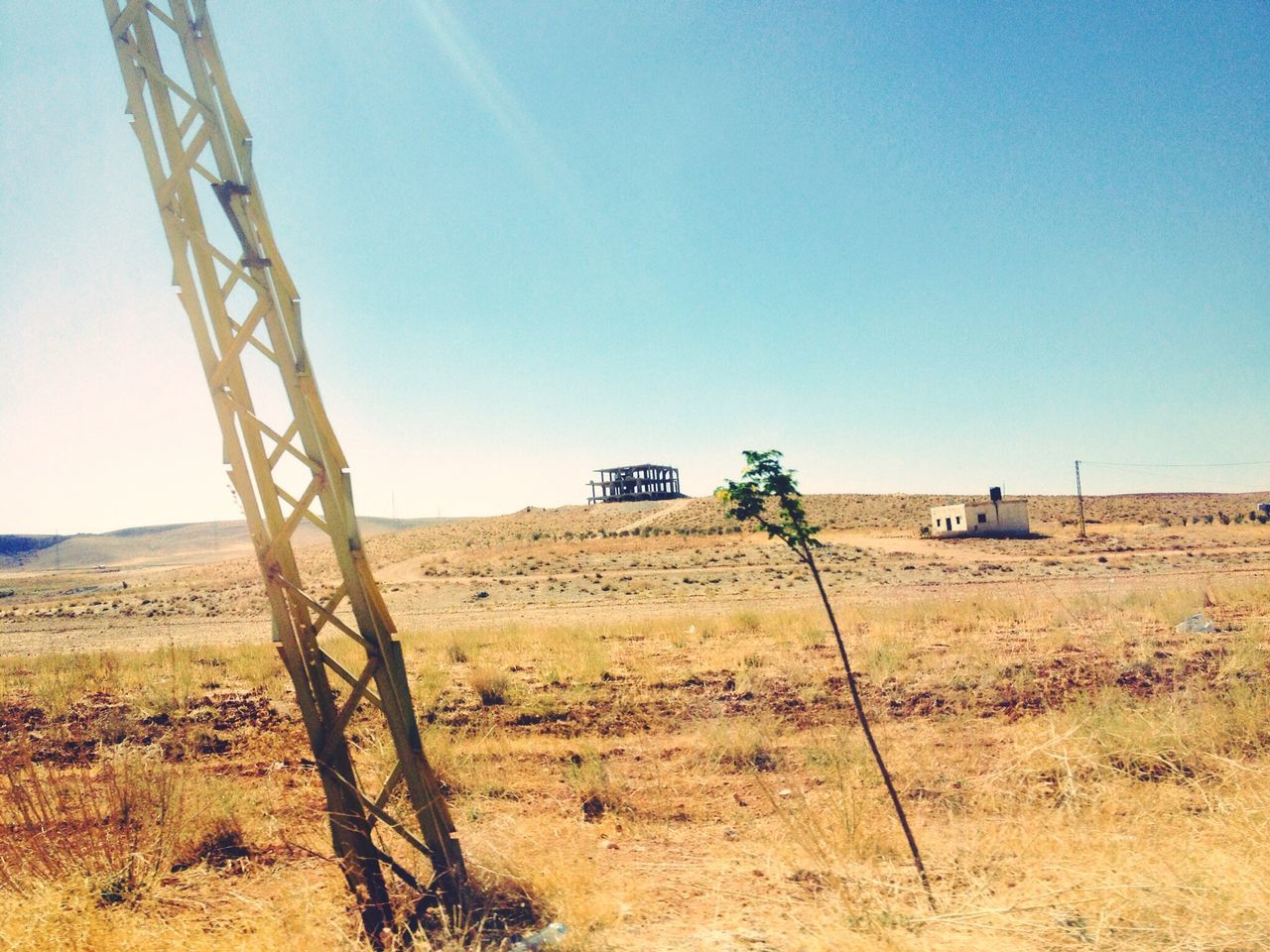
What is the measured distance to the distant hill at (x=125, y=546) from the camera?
129250 millimetres

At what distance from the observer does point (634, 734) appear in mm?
8672

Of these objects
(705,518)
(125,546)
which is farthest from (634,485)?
(125,546)

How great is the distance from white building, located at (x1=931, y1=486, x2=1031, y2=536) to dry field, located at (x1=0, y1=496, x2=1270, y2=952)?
25633mm

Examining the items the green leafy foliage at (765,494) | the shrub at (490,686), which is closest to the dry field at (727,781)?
the shrub at (490,686)

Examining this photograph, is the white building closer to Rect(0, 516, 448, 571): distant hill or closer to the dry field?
the dry field

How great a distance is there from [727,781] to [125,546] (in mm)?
174285

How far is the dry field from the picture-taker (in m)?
Answer: 3.92

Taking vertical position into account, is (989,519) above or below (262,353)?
below

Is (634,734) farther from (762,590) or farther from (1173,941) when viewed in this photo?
(762,590)

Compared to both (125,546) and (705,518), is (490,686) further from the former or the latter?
(125,546)

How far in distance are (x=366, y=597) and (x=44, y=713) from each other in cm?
1036

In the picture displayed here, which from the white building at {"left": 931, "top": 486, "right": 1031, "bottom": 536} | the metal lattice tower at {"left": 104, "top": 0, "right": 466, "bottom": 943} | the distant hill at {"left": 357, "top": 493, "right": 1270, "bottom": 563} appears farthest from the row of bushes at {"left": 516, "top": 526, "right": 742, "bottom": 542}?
the metal lattice tower at {"left": 104, "top": 0, "right": 466, "bottom": 943}

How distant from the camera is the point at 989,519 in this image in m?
43.0

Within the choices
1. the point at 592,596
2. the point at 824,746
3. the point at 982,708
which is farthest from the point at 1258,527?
the point at 824,746
